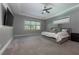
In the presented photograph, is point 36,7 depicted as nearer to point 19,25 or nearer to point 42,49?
point 19,25

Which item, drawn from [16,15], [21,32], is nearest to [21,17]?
[16,15]

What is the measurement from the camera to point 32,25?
8695 mm

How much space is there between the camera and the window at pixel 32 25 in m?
8.13

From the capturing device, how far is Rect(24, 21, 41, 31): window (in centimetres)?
813

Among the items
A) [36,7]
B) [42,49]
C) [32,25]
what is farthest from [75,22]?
[32,25]

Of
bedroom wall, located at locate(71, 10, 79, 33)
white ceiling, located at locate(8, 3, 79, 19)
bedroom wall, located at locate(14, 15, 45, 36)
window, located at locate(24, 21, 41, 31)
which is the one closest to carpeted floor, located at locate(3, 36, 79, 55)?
bedroom wall, located at locate(71, 10, 79, 33)

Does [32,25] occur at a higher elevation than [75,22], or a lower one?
lower

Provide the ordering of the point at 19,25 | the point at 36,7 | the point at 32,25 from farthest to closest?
1. the point at 32,25
2. the point at 19,25
3. the point at 36,7

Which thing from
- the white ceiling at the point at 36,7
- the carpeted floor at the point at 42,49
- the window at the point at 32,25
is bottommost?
the carpeted floor at the point at 42,49

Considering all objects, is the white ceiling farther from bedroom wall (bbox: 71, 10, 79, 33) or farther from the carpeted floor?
the carpeted floor

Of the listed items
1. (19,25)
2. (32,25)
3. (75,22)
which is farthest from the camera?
(32,25)

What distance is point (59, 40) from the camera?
12.6 ft

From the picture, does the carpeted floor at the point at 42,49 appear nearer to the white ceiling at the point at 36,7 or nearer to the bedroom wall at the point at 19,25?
the white ceiling at the point at 36,7

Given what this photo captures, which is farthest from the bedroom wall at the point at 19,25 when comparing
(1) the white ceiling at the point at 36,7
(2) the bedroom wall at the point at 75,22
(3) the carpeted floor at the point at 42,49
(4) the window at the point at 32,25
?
(2) the bedroom wall at the point at 75,22
